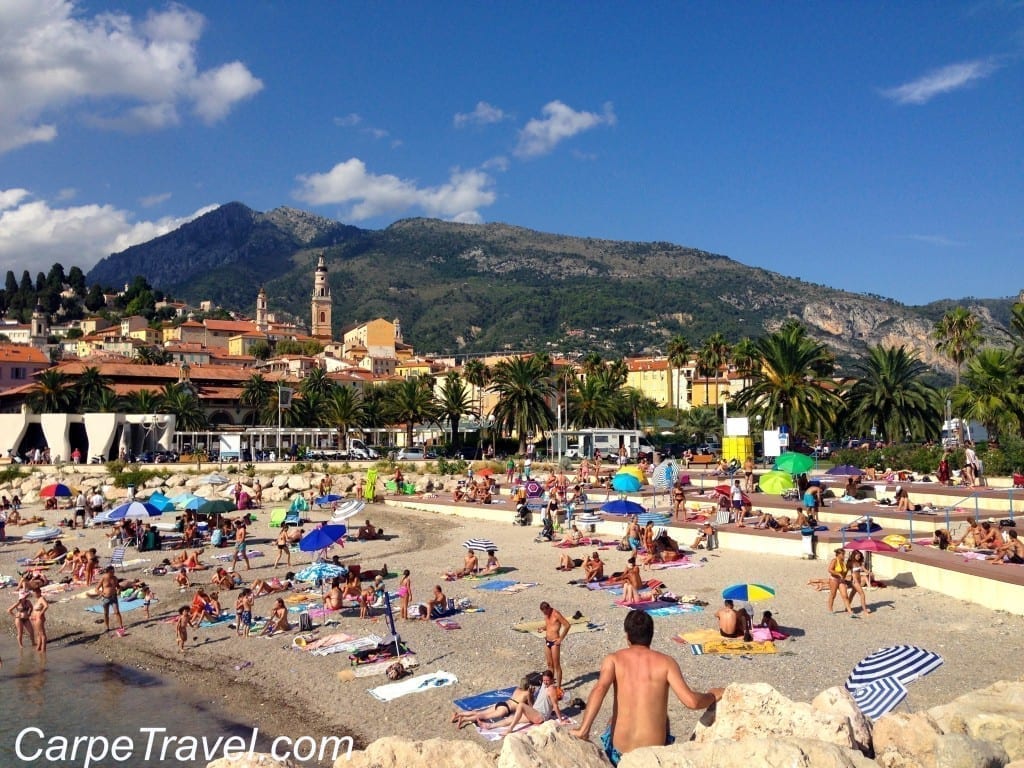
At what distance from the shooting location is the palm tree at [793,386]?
38.0 metres

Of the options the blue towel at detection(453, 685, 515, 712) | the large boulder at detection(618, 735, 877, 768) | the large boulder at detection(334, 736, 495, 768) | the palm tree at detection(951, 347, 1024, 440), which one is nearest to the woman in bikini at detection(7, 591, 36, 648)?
the blue towel at detection(453, 685, 515, 712)

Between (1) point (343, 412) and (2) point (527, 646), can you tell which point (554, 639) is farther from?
(1) point (343, 412)

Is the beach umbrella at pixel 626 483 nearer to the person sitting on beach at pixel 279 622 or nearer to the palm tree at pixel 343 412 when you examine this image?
the person sitting on beach at pixel 279 622

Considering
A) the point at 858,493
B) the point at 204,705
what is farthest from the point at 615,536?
the point at 204,705

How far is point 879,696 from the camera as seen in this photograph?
7.79m

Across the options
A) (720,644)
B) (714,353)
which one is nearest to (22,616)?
(720,644)

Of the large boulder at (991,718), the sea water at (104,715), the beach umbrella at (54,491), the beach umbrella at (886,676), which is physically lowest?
the sea water at (104,715)

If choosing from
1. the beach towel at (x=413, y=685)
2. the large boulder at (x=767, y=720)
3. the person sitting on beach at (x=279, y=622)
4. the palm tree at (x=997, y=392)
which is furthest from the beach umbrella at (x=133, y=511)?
the palm tree at (x=997, y=392)

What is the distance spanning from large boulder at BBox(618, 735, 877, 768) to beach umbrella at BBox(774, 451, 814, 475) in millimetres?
18288

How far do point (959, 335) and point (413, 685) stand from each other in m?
43.7

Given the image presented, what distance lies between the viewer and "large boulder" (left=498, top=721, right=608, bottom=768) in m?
4.99

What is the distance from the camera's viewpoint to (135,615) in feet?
56.3

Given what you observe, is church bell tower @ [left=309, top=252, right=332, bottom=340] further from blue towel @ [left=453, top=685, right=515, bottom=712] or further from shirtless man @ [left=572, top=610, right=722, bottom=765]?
shirtless man @ [left=572, top=610, right=722, bottom=765]

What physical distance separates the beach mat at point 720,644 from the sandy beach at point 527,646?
135 mm
